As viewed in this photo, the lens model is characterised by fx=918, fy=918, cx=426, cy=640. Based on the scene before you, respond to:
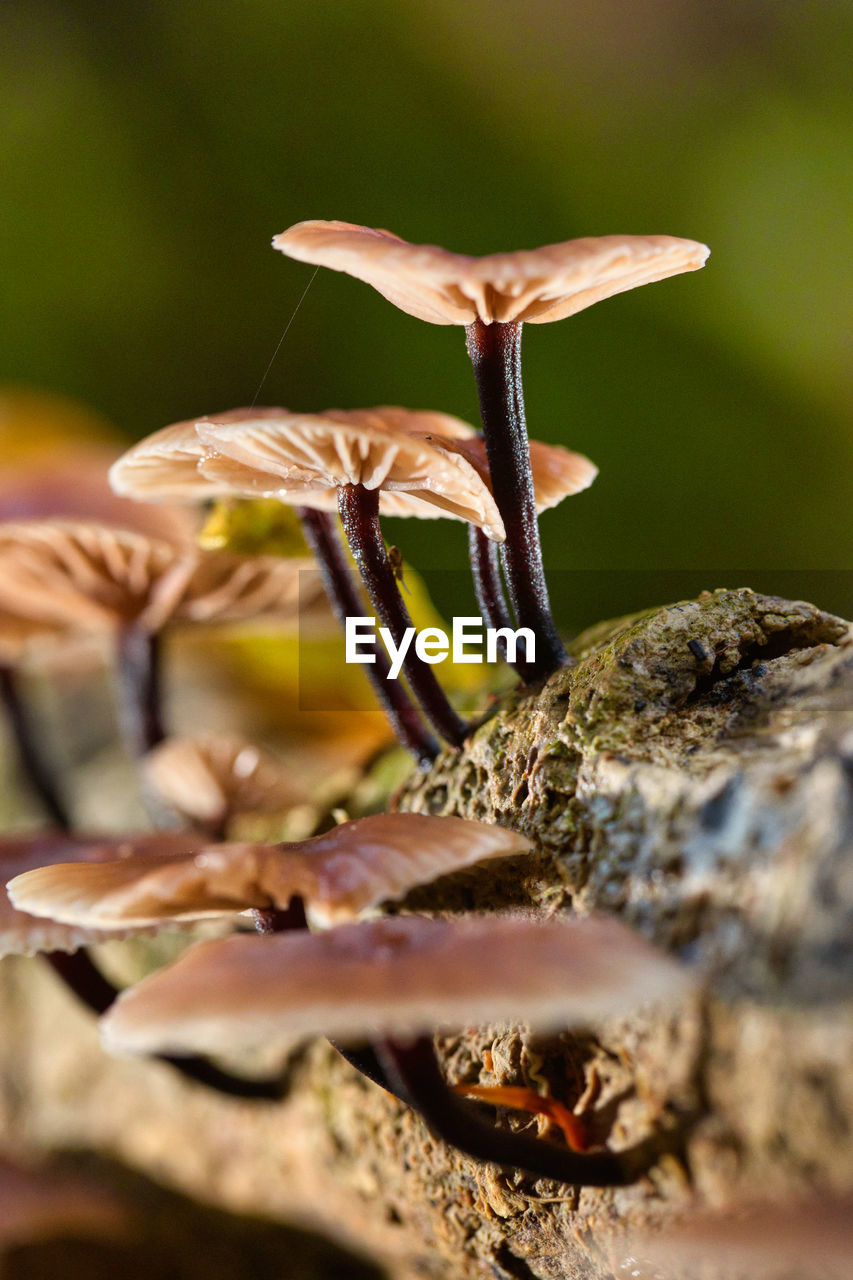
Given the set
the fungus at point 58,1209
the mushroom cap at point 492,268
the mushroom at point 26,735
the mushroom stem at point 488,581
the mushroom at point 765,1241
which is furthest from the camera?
the mushroom at point 26,735

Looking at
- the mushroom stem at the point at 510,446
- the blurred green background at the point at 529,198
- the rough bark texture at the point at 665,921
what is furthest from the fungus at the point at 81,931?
the blurred green background at the point at 529,198

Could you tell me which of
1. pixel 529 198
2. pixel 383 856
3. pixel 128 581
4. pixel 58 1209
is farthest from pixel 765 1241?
pixel 529 198

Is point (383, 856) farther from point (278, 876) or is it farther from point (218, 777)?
point (218, 777)

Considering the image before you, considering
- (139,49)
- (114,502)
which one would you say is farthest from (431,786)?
(139,49)

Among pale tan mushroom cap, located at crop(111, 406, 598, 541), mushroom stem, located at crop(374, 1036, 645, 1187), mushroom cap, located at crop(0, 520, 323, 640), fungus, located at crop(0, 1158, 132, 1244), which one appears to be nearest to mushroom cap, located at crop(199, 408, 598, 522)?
pale tan mushroom cap, located at crop(111, 406, 598, 541)

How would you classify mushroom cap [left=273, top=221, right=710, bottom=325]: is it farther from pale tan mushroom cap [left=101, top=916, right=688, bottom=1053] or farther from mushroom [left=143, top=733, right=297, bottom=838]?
mushroom [left=143, top=733, right=297, bottom=838]

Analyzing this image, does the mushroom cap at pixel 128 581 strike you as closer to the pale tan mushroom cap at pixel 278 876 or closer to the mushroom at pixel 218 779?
the mushroom at pixel 218 779
